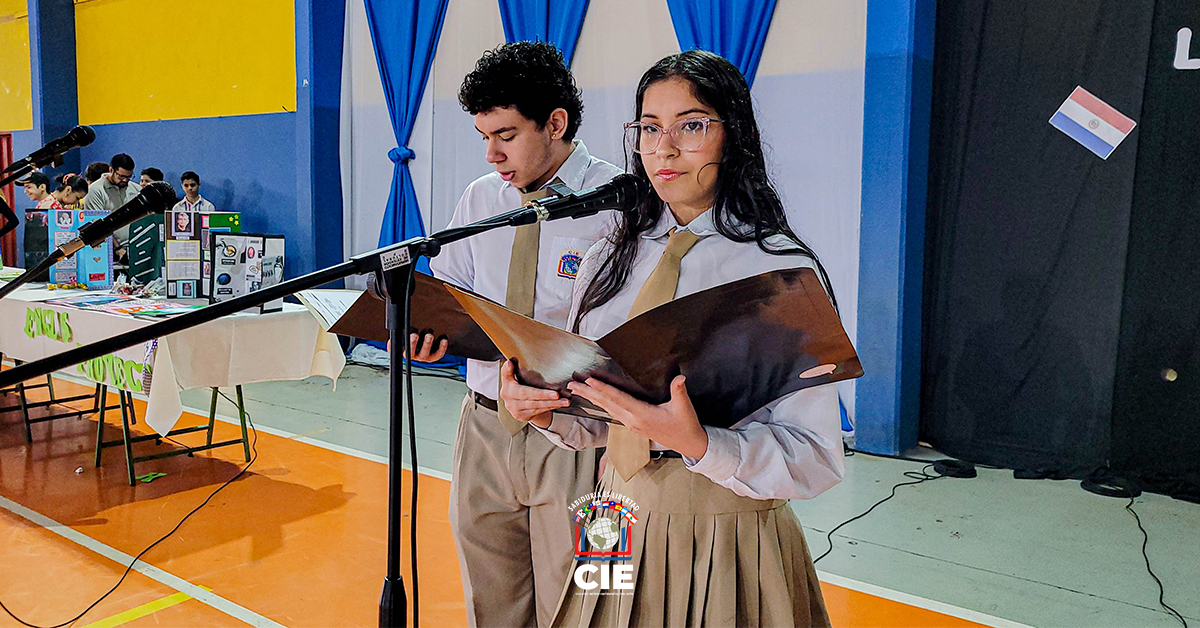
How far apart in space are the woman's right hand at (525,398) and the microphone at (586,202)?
25 centimetres

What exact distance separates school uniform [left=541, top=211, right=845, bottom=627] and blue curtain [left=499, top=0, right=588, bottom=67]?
4.38 metres

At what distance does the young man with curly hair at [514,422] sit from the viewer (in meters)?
1.76

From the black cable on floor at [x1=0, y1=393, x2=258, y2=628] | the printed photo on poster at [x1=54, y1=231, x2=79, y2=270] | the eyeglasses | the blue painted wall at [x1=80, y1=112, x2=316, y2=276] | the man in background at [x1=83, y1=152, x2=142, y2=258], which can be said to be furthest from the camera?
the man in background at [x1=83, y1=152, x2=142, y2=258]

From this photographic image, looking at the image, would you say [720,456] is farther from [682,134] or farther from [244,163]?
[244,163]

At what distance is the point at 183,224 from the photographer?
365cm


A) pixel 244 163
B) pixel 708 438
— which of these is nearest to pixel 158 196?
pixel 708 438

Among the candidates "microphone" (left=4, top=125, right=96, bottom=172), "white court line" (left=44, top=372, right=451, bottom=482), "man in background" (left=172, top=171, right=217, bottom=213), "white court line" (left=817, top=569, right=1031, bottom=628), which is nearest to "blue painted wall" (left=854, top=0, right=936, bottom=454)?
"white court line" (left=817, top=569, right=1031, bottom=628)

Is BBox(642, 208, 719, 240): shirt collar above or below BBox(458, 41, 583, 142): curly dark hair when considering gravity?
below

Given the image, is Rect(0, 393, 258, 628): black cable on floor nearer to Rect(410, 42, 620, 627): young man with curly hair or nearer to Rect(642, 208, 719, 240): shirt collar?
Rect(410, 42, 620, 627): young man with curly hair

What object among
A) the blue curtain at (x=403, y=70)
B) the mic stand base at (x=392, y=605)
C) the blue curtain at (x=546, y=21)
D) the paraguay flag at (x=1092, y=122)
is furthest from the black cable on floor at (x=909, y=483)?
the blue curtain at (x=403, y=70)

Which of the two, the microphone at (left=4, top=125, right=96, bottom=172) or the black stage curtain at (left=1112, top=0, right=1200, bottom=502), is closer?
the microphone at (left=4, top=125, right=96, bottom=172)

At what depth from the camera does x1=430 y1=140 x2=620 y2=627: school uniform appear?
1.75m

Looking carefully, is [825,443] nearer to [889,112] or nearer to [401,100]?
[889,112]

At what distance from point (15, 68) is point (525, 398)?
1124 cm
